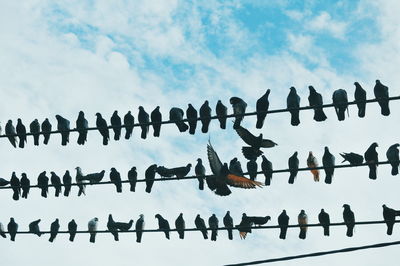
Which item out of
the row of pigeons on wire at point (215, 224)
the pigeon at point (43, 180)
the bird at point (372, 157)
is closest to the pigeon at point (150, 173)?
the row of pigeons on wire at point (215, 224)

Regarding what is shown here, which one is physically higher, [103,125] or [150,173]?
[103,125]

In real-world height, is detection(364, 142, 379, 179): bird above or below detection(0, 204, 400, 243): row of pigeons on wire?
above

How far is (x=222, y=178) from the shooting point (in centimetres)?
1608

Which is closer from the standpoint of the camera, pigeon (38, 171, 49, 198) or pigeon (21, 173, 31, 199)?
pigeon (21, 173, 31, 199)

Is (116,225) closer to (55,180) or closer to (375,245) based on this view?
(55,180)

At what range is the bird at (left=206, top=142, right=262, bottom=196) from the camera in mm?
16156

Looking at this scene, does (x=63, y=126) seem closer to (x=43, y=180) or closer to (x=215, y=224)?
(x=43, y=180)

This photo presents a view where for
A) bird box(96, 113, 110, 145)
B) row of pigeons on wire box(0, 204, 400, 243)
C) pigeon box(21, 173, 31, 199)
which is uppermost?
bird box(96, 113, 110, 145)

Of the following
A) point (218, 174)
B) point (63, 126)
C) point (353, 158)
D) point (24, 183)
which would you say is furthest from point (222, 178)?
point (24, 183)

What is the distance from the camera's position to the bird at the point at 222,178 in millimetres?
16156

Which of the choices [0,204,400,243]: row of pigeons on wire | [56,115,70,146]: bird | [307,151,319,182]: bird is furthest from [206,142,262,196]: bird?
[56,115,70,146]: bird

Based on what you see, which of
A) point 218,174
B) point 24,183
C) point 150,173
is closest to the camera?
point 218,174

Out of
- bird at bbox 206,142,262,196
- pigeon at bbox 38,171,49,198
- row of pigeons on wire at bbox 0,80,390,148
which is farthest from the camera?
pigeon at bbox 38,171,49,198

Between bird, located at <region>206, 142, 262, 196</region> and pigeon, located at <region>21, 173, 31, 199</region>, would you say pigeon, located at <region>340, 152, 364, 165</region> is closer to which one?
bird, located at <region>206, 142, 262, 196</region>
